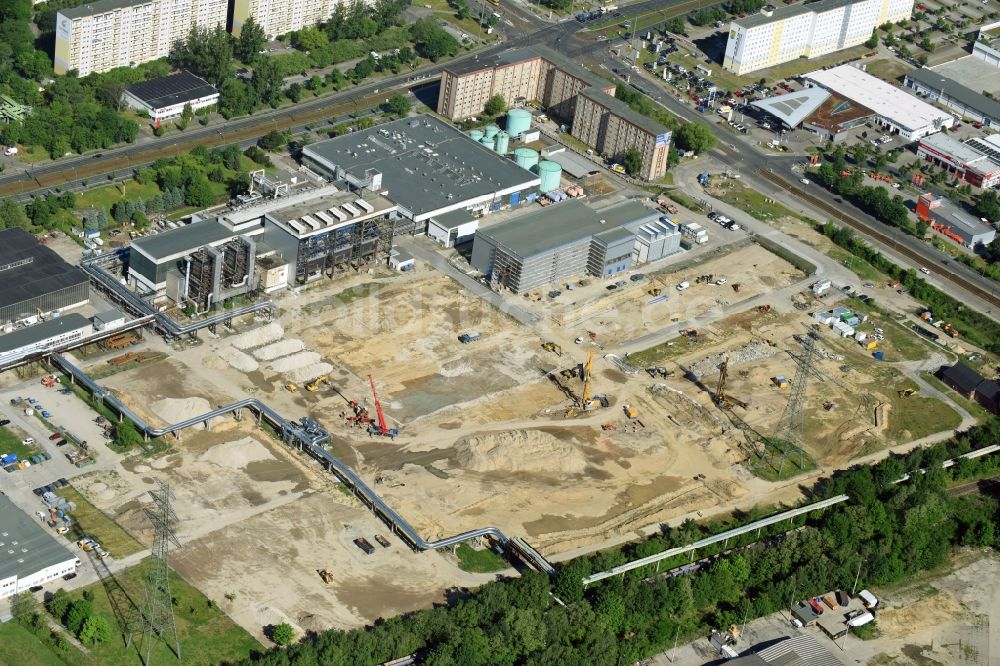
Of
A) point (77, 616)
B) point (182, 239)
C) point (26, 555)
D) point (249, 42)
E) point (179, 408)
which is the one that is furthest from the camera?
point (249, 42)

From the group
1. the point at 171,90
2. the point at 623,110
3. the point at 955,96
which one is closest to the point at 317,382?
the point at 171,90

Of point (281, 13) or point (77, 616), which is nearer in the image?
point (77, 616)

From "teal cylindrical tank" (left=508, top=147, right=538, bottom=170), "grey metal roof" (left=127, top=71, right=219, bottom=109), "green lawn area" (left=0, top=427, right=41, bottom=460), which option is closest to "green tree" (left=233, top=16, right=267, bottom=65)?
"grey metal roof" (left=127, top=71, right=219, bottom=109)

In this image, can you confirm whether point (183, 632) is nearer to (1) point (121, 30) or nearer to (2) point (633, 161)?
(2) point (633, 161)

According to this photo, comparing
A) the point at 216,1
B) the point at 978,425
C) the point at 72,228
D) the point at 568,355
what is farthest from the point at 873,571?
the point at 216,1

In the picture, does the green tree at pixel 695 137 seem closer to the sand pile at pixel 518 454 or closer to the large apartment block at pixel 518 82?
the large apartment block at pixel 518 82

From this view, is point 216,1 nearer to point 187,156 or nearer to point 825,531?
point 187,156
